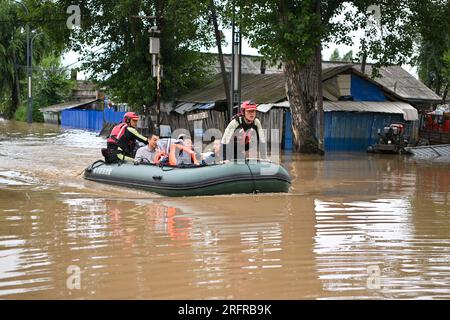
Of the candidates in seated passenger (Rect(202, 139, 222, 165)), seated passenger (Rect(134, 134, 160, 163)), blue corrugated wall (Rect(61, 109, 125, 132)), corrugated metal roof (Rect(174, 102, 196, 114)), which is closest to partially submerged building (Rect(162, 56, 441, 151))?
corrugated metal roof (Rect(174, 102, 196, 114))

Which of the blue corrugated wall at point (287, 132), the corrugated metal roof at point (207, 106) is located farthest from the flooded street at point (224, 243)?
the corrugated metal roof at point (207, 106)

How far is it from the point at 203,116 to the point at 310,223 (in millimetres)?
22777

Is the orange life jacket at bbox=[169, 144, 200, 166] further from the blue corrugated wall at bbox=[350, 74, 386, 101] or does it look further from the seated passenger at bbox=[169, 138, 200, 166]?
the blue corrugated wall at bbox=[350, 74, 386, 101]

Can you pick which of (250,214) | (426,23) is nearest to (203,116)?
(426,23)

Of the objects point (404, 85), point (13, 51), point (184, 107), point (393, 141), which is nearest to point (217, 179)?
point (393, 141)

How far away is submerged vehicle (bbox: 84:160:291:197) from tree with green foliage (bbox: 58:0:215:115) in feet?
66.2

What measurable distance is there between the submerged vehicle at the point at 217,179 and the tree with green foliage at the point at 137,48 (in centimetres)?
2018

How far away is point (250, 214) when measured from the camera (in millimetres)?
10977

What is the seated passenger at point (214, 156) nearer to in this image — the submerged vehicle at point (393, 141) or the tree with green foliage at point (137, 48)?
the submerged vehicle at point (393, 141)

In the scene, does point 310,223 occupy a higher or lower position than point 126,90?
lower

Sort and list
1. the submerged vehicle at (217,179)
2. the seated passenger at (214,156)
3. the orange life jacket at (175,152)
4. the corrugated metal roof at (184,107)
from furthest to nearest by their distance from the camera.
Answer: the corrugated metal roof at (184,107), the seated passenger at (214,156), the orange life jacket at (175,152), the submerged vehicle at (217,179)

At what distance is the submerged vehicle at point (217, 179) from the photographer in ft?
42.3

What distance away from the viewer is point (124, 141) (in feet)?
51.1
